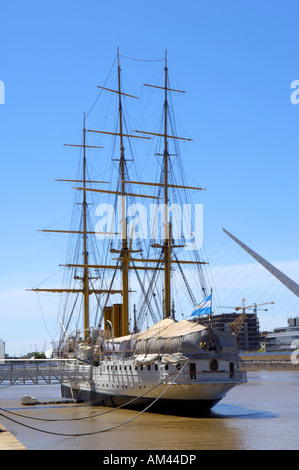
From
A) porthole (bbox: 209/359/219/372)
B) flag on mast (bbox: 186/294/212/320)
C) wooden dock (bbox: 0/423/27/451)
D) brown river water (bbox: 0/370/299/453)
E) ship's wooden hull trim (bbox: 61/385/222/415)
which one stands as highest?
flag on mast (bbox: 186/294/212/320)

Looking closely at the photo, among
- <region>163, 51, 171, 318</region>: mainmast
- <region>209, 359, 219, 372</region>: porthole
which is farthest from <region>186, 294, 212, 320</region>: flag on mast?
<region>163, 51, 171, 318</region>: mainmast

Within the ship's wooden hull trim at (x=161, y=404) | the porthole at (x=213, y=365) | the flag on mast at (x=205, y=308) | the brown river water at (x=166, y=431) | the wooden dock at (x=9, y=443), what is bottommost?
the brown river water at (x=166, y=431)

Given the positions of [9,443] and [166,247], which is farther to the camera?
[166,247]

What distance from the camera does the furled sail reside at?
49412mm

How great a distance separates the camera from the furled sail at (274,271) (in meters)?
49.4

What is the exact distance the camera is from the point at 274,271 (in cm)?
5441

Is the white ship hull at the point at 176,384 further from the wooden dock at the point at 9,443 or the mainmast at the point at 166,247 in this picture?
the wooden dock at the point at 9,443

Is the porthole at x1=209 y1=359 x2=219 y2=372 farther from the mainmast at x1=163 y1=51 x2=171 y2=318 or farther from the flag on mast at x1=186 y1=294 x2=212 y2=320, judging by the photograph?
the mainmast at x1=163 y1=51 x2=171 y2=318

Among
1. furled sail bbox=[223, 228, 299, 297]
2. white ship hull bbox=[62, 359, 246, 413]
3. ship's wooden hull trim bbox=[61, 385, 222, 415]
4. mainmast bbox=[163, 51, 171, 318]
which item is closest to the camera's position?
white ship hull bbox=[62, 359, 246, 413]

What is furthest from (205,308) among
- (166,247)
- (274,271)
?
(166,247)

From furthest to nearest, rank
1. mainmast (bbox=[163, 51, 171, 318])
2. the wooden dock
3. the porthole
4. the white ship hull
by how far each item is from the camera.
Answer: mainmast (bbox=[163, 51, 171, 318]), the porthole, the white ship hull, the wooden dock

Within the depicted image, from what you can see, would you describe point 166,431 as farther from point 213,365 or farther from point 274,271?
point 274,271

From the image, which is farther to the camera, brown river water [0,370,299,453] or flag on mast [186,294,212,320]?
→ flag on mast [186,294,212,320]

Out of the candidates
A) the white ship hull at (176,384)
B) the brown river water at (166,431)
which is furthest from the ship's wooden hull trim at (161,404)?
the brown river water at (166,431)
